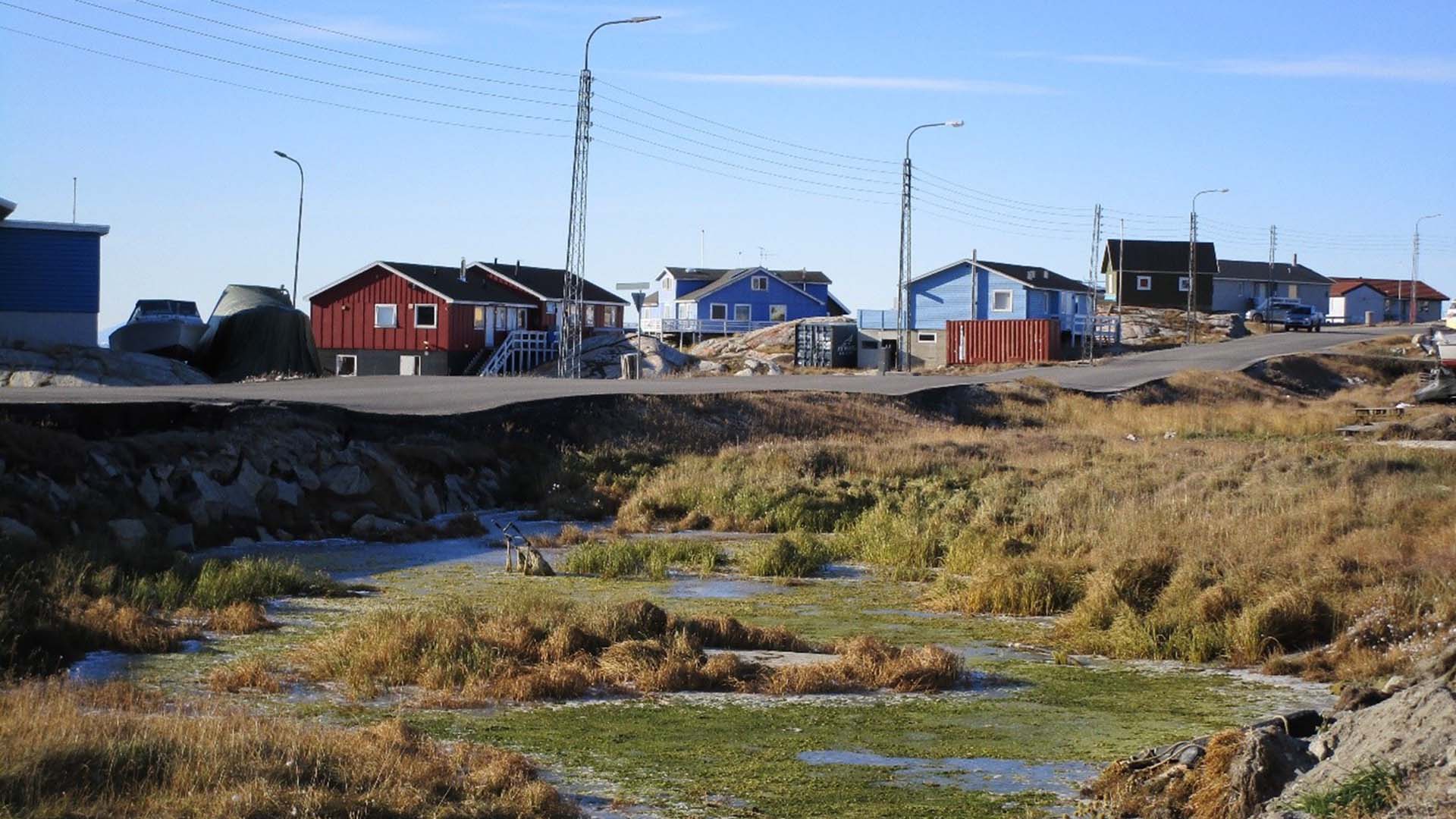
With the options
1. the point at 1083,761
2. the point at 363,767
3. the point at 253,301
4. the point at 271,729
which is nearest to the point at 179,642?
the point at 271,729

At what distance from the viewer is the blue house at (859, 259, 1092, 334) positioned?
83.0 meters

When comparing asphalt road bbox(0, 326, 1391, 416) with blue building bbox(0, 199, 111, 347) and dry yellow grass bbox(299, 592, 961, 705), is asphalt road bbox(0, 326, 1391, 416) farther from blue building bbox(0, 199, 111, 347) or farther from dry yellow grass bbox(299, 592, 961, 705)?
dry yellow grass bbox(299, 592, 961, 705)

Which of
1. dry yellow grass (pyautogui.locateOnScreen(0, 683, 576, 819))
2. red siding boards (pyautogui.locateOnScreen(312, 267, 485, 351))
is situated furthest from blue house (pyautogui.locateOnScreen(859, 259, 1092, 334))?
dry yellow grass (pyautogui.locateOnScreen(0, 683, 576, 819))

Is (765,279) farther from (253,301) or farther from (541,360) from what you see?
(253,301)

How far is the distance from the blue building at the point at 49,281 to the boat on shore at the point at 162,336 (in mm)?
2932

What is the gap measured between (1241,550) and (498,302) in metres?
62.1

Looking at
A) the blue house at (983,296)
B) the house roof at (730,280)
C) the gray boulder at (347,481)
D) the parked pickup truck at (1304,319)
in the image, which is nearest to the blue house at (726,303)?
the house roof at (730,280)

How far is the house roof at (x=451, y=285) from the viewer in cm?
7412

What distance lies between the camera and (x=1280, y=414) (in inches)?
1738

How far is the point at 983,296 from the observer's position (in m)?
84.2

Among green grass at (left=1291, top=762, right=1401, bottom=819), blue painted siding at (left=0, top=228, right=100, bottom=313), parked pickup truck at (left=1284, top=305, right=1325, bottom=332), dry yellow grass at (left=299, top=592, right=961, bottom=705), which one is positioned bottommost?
dry yellow grass at (left=299, top=592, right=961, bottom=705)

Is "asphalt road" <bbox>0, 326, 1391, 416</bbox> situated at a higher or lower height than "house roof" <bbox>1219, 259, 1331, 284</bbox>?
lower

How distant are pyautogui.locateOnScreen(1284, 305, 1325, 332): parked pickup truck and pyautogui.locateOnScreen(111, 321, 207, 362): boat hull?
212 feet

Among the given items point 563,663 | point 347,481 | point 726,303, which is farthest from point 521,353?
point 563,663
